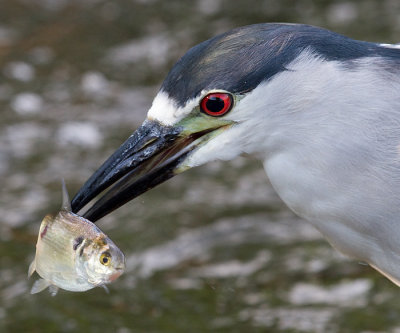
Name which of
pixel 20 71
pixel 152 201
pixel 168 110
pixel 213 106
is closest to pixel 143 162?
pixel 168 110

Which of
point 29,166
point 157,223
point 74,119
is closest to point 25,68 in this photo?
point 74,119

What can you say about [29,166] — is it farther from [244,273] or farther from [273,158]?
[273,158]

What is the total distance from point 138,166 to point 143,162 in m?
0.02

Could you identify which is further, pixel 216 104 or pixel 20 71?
pixel 20 71

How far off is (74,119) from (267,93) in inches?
144

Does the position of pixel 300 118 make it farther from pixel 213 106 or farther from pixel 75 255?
pixel 75 255

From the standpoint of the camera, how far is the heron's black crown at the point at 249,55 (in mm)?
2717

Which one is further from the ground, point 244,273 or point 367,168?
point 367,168

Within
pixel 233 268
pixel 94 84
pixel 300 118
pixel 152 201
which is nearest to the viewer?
pixel 300 118

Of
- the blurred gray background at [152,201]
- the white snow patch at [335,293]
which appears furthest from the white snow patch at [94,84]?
the white snow patch at [335,293]

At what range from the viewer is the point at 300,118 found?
2736 mm

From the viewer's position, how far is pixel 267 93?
2.73 metres

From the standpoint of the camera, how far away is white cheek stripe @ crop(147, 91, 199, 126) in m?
2.77

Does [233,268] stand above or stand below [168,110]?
below
